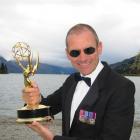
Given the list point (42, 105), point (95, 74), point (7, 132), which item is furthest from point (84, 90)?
point (7, 132)

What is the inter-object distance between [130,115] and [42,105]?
3.16 feet

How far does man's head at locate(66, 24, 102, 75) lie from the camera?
4.54 metres

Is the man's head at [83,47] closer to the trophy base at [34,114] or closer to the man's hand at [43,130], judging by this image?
the trophy base at [34,114]

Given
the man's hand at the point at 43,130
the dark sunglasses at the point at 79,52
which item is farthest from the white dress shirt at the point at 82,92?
the man's hand at the point at 43,130

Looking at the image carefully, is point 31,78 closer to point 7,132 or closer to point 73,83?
point 73,83

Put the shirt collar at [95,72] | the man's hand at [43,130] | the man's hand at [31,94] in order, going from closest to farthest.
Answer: the man's hand at [43,130]
the man's hand at [31,94]
the shirt collar at [95,72]

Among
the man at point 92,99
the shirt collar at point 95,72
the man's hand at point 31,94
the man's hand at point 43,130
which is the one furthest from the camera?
the shirt collar at point 95,72

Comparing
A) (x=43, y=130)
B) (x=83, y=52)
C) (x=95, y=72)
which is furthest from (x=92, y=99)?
(x=43, y=130)

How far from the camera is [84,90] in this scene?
4.81m

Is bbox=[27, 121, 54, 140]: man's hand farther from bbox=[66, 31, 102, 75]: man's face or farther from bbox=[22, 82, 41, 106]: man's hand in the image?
bbox=[66, 31, 102, 75]: man's face

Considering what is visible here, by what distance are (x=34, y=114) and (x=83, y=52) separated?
78 cm

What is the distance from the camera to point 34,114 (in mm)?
4801

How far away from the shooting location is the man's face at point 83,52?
14.9 feet

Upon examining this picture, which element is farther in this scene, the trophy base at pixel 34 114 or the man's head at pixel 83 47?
the trophy base at pixel 34 114
